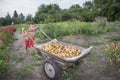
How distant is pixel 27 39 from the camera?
29.6ft

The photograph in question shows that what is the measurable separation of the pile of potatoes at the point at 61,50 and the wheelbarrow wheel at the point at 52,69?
0.32 meters

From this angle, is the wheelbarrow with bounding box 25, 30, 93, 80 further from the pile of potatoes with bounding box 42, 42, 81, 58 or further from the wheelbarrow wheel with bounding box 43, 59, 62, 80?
the pile of potatoes with bounding box 42, 42, 81, 58

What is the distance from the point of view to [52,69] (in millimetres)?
6121

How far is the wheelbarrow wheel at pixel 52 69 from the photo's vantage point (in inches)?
235

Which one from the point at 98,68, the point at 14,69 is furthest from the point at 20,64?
the point at 98,68

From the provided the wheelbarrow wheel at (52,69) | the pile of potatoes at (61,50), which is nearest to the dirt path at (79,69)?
the wheelbarrow wheel at (52,69)

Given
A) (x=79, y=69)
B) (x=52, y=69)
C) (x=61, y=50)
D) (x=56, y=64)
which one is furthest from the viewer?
(x=79, y=69)

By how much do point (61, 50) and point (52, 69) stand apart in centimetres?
71

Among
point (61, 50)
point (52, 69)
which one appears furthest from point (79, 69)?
point (52, 69)

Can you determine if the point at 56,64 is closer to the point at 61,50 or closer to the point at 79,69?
the point at 61,50

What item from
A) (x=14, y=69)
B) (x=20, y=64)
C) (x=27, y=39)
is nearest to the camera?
(x=14, y=69)

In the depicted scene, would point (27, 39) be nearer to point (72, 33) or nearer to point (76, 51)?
point (76, 51)

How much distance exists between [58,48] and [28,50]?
3.72 m

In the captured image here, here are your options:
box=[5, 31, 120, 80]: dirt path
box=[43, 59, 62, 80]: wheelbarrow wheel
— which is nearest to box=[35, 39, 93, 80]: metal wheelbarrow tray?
box=[43, 59, 62, 80]: wheelbarrow wheel
